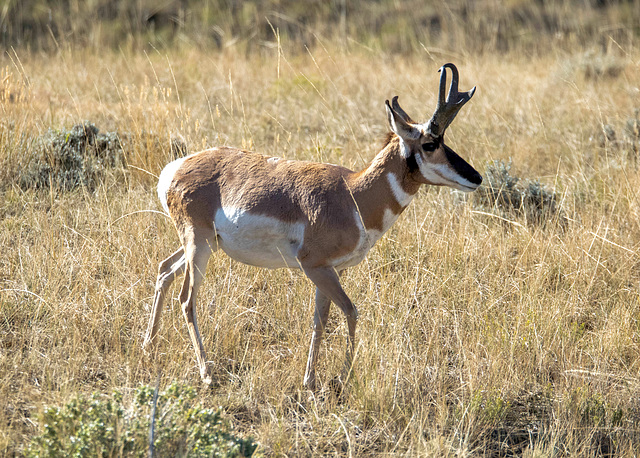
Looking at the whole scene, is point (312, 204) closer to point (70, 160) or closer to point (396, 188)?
point (396, 188)

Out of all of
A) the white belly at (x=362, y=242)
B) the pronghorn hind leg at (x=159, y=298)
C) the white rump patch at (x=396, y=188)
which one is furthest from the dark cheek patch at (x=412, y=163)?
the pronghorn hind leg at (x=159, y=298)

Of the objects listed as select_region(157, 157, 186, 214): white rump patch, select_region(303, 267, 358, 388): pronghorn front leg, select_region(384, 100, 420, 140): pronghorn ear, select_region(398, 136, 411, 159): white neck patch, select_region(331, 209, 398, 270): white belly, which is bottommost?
select_region(303, 267, 358, 388): pronghorn front leg

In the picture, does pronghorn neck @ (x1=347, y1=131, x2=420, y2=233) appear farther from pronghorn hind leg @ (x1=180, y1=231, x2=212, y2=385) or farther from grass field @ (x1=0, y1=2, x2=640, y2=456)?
pronghorn hind leg @ (x1=180, y1=231, x2=212, y2=385)

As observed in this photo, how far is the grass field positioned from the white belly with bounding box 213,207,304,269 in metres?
0.78

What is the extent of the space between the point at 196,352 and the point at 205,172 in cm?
121

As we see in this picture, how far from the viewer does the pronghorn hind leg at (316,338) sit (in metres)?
4.52

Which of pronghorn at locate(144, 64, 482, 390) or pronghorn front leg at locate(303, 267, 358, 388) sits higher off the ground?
pronghorn at locate(144, 64, 482, 390)

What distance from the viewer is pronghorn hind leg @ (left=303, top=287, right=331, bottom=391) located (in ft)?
14.8

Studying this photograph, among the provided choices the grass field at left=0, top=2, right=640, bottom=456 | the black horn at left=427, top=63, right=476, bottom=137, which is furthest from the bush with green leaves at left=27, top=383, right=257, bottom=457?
the black horn at left=427, top=63, right=476, bottom=137

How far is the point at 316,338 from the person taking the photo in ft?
14.9

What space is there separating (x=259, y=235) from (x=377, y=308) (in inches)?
55.8

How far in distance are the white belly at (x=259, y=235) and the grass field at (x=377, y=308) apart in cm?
78

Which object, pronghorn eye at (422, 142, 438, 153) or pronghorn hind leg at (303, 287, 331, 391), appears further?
pronghorn hind leg at (303, 287, 331, 391)

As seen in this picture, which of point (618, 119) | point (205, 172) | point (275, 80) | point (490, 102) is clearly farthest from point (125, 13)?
point (205, 172)
